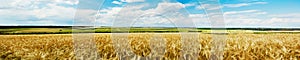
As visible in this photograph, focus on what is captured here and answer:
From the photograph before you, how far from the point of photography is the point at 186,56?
6.48 meters

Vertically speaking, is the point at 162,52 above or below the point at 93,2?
below

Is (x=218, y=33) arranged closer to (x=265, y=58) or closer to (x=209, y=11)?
(x=209, y=11)

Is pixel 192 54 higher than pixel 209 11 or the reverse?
the reverse

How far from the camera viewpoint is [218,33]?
31.6ft

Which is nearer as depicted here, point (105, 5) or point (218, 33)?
point (105, 5)

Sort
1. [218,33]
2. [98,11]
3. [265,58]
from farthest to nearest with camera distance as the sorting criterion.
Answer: [218,33] < [98,11] < [265,58]

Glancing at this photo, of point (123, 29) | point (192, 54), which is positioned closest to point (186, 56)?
point (192, 54)

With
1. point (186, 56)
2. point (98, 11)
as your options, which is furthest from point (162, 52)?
point (98, 11)

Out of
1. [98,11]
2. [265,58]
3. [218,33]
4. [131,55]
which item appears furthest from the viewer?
[218,33]

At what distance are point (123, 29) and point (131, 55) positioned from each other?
3375mm

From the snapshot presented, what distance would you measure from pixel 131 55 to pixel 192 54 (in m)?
0.96

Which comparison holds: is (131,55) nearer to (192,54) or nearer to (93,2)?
(192,54)

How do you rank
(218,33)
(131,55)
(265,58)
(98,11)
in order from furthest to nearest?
(218,33) → (98,11) → (131,55) → (265,58)

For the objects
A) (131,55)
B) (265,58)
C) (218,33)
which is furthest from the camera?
(218,33)
